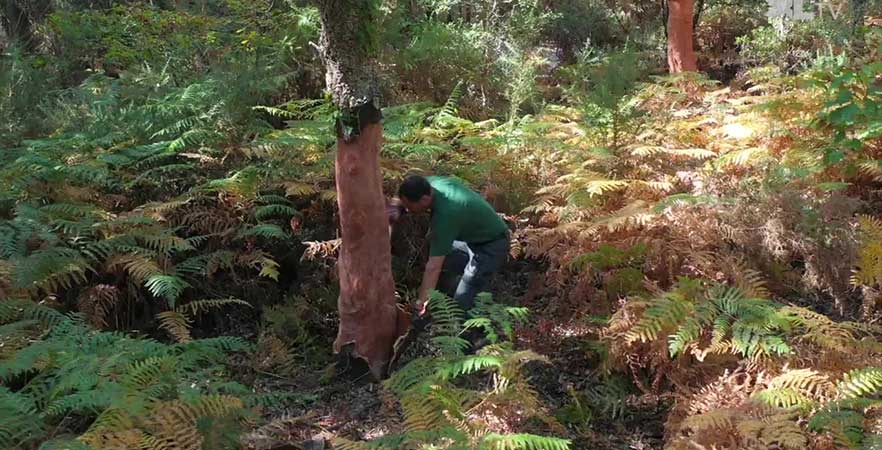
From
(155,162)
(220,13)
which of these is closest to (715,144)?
(155,162)

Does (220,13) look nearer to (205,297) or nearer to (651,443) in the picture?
(205,297)

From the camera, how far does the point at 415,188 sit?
503 centimetres

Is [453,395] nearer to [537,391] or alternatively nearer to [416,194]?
[537,391]

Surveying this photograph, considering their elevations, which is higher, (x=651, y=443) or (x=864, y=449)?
(x=864, y=449)

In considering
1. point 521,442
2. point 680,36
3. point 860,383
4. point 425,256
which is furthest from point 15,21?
point 860,383

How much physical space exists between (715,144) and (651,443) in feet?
12.0

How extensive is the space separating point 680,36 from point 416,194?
23.6ft

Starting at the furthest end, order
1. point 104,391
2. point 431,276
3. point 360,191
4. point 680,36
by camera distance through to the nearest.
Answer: point 680,36 < point 431,276 < point 360,191 < point 104,391

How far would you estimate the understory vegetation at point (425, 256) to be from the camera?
3.85 metres

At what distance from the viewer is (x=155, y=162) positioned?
653cm

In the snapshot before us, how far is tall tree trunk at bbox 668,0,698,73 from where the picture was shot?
34.9ft

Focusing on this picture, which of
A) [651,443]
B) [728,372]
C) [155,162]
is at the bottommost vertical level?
[651,443]

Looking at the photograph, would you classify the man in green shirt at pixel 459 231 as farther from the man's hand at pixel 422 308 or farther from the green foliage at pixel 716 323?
the green foliage at pixel 716 323

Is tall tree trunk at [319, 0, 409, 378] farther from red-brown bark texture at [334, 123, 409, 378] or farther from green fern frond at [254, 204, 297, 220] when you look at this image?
green fern frond at [254, 204, 297, 220]
